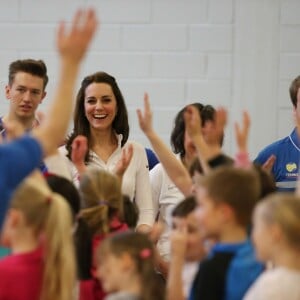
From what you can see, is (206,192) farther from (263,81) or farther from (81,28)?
(263,81)

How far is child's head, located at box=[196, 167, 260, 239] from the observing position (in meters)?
2.46

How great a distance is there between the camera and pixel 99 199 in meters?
2.99

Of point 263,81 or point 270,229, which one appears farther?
point 263,81

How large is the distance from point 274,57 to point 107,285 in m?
2.95

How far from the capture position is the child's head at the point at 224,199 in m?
2.46

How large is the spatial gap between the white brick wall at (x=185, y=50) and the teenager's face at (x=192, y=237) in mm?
2402

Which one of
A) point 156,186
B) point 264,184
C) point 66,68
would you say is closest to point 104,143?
point 156,186

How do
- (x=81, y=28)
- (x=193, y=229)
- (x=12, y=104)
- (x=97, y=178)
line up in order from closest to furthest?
(x=81, y=28) → (x=193, y=229) → (x=97, y=178) → (x=12, y=104)

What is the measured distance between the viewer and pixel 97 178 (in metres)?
3.00

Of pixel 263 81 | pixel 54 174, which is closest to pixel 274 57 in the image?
pixel 263 81

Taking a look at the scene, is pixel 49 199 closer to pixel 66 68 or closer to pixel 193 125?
pixel 66 68

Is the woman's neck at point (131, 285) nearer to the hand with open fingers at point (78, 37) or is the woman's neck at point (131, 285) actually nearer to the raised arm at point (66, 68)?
the raised arm at point (66, 68)

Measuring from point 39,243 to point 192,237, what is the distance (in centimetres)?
49

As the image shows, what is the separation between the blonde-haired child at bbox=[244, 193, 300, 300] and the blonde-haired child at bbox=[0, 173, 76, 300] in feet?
1.75
